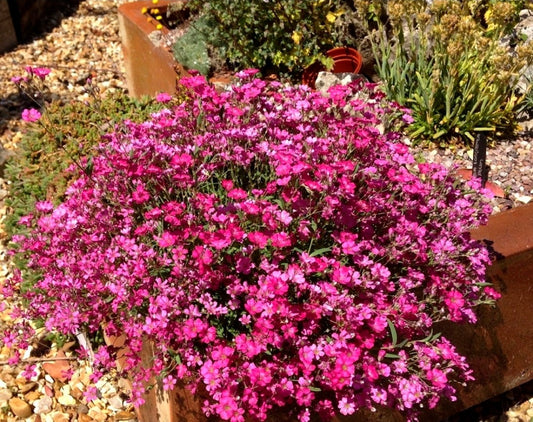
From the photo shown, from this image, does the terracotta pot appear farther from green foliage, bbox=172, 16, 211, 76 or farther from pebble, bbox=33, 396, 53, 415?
pebble, bbox=33, 396, 53, 415

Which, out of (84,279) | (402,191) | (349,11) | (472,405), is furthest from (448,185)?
(349,11)

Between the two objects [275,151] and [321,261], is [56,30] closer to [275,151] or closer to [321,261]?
[275,151]

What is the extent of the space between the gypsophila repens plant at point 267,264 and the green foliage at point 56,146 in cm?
110

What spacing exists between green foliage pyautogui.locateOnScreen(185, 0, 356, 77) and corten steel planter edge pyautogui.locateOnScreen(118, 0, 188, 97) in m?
0.43

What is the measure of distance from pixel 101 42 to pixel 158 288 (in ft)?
19.1

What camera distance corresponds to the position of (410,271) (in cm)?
264

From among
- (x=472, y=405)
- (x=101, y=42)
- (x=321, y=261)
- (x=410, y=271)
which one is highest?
(x=321, y=261)

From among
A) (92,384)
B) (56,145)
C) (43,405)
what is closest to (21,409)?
(43,405)

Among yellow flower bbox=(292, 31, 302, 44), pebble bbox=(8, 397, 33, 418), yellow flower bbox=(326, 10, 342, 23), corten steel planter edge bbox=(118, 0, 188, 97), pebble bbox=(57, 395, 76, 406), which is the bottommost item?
pebble bbox=(57, 395, 76, 406)

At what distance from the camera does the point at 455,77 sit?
3.87 meters

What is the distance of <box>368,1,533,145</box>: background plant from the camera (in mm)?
3768

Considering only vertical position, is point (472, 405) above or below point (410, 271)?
below

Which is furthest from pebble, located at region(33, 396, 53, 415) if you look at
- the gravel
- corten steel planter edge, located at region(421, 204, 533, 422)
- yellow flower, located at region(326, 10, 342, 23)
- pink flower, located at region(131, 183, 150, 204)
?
yellow flower, located at region(326, 10, 342, 23)

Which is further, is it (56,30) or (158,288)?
(56,30)
